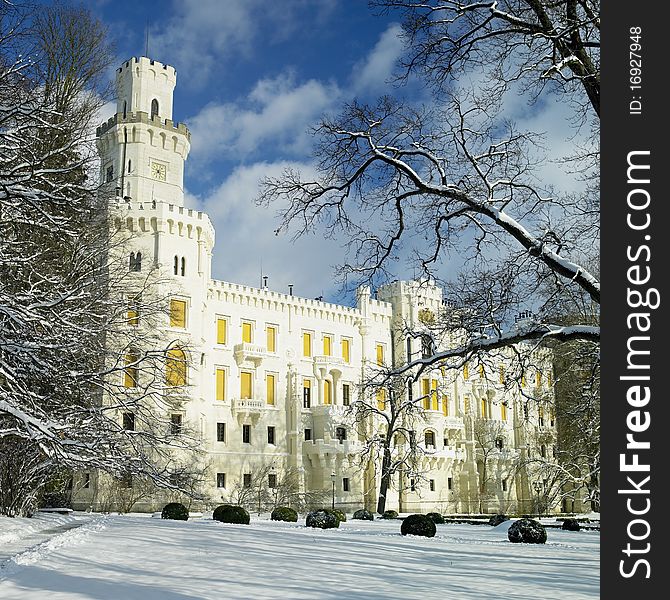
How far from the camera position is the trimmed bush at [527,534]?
65.8 ft

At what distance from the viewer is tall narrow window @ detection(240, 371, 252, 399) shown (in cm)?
4512

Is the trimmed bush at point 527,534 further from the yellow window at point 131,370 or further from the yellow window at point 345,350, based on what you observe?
the yellow window at point 345,350

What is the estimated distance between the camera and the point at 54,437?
12.2 meters

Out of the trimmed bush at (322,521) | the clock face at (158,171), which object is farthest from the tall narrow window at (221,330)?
the trimmed bush at (322,521)

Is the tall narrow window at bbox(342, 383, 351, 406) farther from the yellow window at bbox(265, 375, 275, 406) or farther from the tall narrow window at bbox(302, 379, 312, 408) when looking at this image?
the yellow window at bbox(265, 375, 275, 406)

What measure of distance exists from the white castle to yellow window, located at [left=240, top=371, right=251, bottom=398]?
0.06 meters

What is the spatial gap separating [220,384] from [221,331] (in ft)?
10.4

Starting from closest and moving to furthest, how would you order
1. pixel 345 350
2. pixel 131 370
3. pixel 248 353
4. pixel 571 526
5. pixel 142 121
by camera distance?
pixel 571 526
pixel 131 370
pixel 142 121
pixel 248 353
pixel 345 350

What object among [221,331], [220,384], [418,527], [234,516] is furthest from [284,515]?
[221,331]

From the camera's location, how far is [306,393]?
158 feet

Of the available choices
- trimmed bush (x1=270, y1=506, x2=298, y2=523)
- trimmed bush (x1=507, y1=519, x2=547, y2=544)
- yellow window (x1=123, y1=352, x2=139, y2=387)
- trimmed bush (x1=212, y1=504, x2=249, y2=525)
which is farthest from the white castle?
trimmed bush (x1=507, y1=519, x2=547, y2=544)

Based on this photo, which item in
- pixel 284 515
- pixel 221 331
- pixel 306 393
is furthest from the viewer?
pixel 306 393

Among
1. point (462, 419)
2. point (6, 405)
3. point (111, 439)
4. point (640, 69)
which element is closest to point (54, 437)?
point (6, 405)

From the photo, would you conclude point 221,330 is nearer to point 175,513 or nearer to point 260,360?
point 260,360
